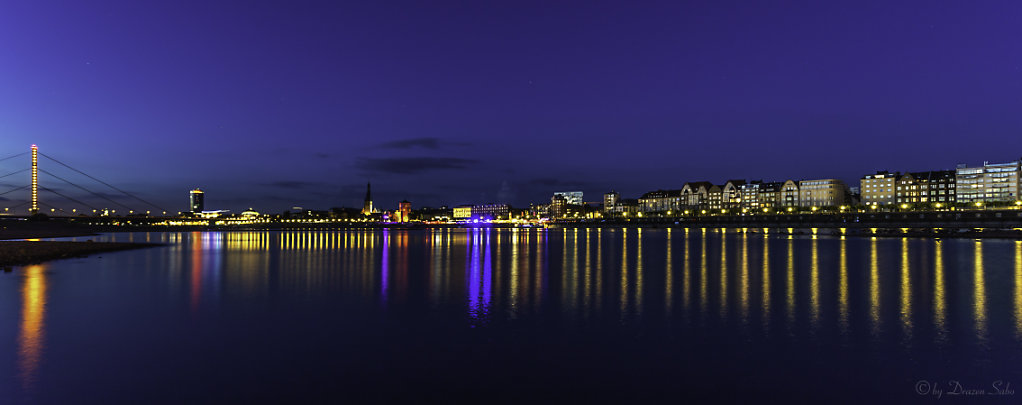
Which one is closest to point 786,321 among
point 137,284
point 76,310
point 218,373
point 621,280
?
point 621,280

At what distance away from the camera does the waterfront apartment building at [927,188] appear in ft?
498

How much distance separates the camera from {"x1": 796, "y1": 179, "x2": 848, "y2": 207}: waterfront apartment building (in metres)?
169

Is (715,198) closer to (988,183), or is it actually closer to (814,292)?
(988,183)

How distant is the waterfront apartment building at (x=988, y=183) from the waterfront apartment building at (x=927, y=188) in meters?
1.70

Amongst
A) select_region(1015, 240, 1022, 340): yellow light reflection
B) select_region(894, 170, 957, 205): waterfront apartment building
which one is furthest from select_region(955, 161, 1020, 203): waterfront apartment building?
select_region(1015, 240, 1022, 340): yellow light reflection

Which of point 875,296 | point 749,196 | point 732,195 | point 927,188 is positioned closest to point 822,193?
point 749,196

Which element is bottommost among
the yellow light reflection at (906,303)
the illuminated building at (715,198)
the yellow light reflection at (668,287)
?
the yellow light reflection at (668,287)

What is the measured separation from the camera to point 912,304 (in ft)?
51.4

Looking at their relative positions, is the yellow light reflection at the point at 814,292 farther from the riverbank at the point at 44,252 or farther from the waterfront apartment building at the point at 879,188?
the waterfront apartment building at the point at 879,188

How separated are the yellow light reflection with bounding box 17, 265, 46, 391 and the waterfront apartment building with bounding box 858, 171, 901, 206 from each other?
177021mm

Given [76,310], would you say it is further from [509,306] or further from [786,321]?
[786,321]

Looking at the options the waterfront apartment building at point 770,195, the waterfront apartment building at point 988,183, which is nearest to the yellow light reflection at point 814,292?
the waterfront apartment building at point 988,183

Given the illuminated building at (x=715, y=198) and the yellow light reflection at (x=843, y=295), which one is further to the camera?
the illuminated building at (x=715, y=198)

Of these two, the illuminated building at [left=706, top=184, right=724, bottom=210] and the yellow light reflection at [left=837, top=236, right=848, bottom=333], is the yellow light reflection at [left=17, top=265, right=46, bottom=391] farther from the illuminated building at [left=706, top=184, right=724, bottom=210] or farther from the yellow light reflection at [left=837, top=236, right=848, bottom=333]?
the illuminated building at [left=706, top=184, right=724, bottom=210]
